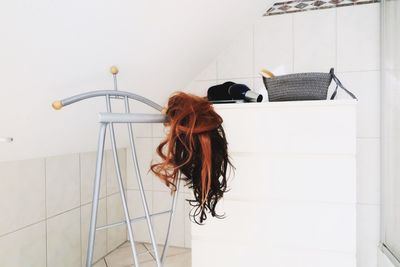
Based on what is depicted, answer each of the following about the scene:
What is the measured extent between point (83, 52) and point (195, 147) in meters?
0.50

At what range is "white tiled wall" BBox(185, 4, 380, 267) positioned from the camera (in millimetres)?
1671

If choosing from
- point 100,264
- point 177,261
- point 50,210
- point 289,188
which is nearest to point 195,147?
point 289,188

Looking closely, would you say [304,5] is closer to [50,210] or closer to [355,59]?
[355,59]

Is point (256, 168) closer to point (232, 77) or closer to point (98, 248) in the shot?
point (232, 77)

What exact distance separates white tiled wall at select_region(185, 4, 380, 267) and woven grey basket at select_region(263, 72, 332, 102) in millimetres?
540

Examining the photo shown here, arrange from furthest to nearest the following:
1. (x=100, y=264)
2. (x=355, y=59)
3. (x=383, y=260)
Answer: (x=100, y=264) < (x=355, y=59) < (x=383, y=260)

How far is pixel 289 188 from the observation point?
1.23 metres

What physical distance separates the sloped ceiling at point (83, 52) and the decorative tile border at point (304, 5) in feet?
0.52

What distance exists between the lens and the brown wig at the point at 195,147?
1.01 m

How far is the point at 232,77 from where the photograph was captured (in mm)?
1921

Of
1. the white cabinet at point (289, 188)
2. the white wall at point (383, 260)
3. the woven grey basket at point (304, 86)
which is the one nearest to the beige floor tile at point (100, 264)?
the white cabinet at point (289, 188)

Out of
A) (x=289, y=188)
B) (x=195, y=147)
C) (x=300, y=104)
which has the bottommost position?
(x=289, y=188)

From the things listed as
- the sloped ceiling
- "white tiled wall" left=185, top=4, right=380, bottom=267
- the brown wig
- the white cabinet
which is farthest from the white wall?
the sloped ceiling

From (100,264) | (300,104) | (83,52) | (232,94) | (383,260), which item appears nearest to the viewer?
(83,52)
